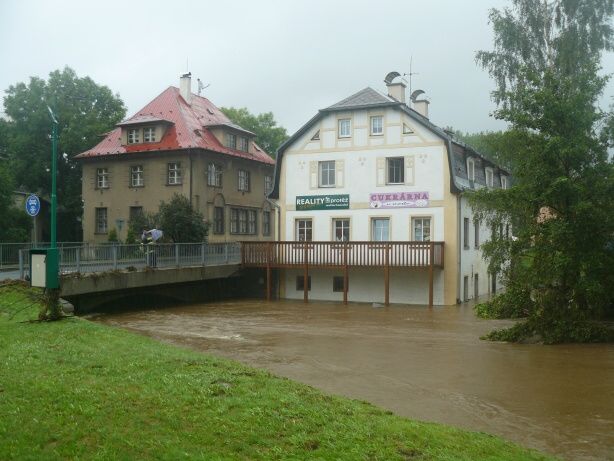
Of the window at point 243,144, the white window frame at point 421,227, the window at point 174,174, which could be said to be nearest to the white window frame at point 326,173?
the white window frame at point 421,227

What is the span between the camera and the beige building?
37.1 metres

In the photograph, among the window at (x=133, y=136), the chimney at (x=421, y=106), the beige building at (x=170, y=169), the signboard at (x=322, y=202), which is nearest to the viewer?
the signboard at (x=322, y=202)

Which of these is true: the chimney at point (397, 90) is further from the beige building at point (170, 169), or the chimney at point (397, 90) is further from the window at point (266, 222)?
the window at point (266, 222)

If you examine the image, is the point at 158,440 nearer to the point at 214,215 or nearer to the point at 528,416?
the point at 528,416

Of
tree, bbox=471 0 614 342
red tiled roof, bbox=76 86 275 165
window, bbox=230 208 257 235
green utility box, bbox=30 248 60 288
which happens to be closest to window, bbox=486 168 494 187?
Result: red tiled roof, bbox=76 86 275 165

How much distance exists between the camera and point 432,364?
14.7 metres

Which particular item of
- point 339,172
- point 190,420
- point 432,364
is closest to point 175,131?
point 339,172

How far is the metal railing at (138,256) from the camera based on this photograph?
2178cm

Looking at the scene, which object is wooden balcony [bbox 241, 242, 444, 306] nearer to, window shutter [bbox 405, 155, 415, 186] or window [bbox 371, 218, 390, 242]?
window [bbox 371, 218, 390, 242]

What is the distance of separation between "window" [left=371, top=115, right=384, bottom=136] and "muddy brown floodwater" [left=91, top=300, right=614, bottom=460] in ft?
29.2

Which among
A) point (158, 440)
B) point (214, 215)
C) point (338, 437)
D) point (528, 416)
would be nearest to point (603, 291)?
point (528, 416)

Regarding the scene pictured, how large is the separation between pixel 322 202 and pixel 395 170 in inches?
147

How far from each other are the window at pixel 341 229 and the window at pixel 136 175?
12.8m

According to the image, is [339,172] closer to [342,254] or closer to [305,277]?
[342,254]
